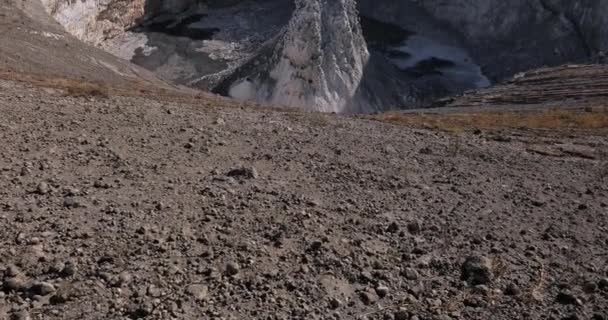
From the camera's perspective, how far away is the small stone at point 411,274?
595 centimetres

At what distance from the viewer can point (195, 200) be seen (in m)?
7.06

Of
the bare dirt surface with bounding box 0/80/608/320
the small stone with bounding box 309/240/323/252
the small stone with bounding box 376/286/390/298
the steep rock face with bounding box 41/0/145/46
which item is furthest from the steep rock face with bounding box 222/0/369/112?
the small stone with bounding box 376/286/390/298

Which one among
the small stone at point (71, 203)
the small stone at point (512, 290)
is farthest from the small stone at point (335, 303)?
the small stone at point (71, 203)

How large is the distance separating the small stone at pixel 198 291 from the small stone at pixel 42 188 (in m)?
2.36

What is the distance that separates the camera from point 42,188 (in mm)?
6664

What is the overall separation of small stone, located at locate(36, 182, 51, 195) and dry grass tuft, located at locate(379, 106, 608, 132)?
1025cm

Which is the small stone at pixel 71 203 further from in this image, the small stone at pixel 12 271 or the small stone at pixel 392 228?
the small stone at pixel 392 228

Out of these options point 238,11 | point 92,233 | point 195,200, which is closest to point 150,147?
point 195,200

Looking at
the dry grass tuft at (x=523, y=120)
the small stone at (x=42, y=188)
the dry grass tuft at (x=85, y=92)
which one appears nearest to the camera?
the small stone at (x=42, y=188)

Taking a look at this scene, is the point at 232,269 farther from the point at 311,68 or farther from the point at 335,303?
the point at 311,68

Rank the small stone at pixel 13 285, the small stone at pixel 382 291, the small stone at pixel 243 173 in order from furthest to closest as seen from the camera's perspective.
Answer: the small stone at pixel 243 173 < the small stone at pixel 382 291 < the small stone at pixel 13 285

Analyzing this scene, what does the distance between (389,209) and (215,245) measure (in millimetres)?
2533

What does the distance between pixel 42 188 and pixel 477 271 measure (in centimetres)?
453

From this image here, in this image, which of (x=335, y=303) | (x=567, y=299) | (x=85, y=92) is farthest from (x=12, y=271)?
(x=85, y=92)
